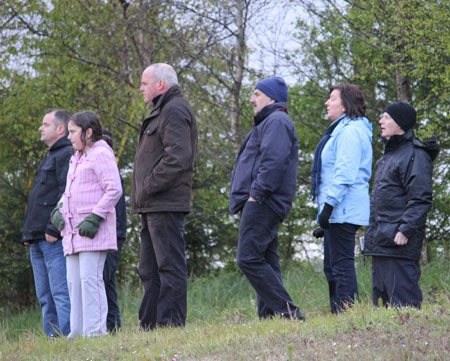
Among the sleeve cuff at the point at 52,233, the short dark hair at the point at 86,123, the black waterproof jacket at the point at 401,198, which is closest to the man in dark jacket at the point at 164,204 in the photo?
the short dark hair at the point at 86,123

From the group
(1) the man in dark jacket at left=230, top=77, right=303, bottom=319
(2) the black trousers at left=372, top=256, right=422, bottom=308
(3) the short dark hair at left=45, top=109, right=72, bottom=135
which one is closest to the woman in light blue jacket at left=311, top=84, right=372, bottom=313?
(2) the black trousers at left=372, top=256, right=422, bottom=308

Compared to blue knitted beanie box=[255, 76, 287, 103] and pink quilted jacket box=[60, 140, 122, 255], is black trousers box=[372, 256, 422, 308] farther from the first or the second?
pink quilted jacket box=[60, 140, 122, 255]

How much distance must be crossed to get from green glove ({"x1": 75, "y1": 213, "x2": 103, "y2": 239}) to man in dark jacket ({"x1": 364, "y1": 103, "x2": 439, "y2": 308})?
7.38ft

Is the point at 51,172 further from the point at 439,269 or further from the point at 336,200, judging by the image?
the point at 439,269

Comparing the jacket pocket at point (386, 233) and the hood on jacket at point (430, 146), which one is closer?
the jacket pocket at point (386, 233)

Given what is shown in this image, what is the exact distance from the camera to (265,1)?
422 inches

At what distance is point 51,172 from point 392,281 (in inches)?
134

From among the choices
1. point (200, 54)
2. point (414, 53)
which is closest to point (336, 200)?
point (414, 53)

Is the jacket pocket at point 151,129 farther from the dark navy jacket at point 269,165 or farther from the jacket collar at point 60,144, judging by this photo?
the jacket collar at point 60,144

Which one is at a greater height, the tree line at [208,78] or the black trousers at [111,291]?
the tree line at [208,78]

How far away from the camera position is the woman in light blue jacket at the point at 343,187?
18.6 ft

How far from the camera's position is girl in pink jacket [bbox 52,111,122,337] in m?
5.77

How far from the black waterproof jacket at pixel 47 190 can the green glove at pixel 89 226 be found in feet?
3.38

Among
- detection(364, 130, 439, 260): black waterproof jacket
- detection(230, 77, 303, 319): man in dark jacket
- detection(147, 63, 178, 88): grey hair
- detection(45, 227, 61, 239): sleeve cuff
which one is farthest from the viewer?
detection(45, 227, 61, 239): sleeve cuff
